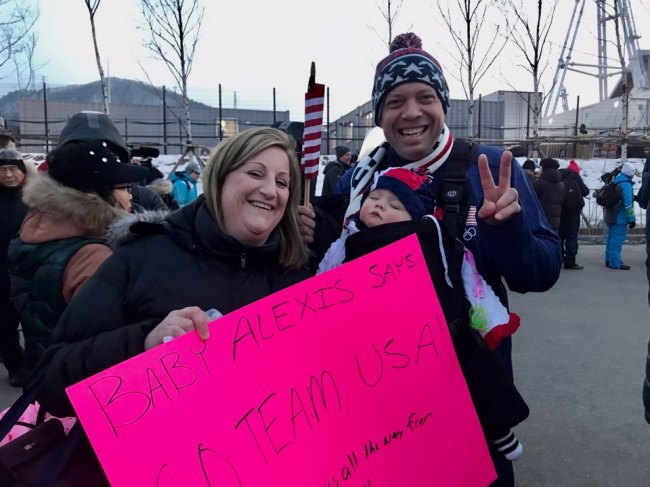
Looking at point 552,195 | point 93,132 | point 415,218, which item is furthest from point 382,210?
point 552,195

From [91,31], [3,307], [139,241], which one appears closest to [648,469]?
[139,241]

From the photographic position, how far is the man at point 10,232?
437 centimetres

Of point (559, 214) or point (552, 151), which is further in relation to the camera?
point (552, 151)

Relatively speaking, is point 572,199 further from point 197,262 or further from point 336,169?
point 197,262

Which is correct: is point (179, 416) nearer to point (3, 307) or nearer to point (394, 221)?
point (394, 221)

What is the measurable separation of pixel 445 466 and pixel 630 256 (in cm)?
1060

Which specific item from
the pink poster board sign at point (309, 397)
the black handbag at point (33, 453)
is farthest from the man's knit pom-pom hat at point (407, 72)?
the black handbag at point (33, 453)

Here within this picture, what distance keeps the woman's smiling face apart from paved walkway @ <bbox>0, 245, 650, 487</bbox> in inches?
99.7

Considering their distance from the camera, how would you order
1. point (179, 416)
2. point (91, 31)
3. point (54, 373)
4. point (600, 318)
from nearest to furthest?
point (179, 416)
point (54, 373)
point (600, 318)
point (91, 31)

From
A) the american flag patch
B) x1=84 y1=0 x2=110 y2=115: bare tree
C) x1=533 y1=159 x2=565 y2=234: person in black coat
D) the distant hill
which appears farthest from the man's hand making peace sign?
the distant hill

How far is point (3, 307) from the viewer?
4.55 meters

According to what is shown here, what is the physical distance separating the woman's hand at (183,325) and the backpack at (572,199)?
371 inches

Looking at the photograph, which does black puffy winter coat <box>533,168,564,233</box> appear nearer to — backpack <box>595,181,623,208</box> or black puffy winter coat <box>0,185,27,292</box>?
backpack <box>595,181,623,208</box>

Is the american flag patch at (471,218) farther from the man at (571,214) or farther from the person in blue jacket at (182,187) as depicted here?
the man at (571,214)
